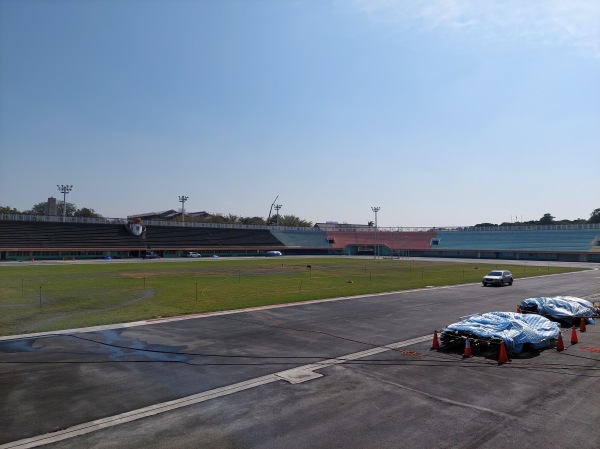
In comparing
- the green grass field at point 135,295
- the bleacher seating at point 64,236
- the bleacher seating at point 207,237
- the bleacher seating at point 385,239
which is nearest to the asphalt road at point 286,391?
the green grass field at point 135,295

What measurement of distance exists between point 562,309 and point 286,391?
54.4 ft

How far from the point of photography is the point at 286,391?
11648 mm

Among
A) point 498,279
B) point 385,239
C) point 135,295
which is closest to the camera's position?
point 135,295

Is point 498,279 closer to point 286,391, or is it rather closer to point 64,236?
point 286,391

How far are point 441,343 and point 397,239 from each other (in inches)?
4477

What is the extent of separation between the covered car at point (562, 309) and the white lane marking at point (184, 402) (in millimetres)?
10465

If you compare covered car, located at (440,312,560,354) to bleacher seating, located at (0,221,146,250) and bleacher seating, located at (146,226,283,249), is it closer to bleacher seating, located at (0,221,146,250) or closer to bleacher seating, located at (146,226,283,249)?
bleacher seating, located at (0,221,146,250)

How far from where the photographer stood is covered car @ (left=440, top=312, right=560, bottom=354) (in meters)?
15.5

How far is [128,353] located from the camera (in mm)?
15742

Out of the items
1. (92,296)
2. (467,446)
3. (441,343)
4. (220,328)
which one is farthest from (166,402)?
(92,296)

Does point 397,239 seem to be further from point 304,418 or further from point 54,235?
point 304,418

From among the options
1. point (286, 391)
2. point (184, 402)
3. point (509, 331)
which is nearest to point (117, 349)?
point (184, 402)

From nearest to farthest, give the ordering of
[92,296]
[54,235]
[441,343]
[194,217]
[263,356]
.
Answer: [263,356]
[441,343]
[92,296]
[54,235]
[194,217]

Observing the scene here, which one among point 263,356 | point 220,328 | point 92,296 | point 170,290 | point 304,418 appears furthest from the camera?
point 170,290
